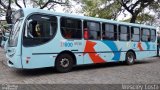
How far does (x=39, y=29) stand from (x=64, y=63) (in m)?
1.97

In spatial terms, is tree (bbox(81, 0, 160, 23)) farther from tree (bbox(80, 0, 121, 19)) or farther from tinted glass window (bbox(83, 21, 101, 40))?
tinted glass window (bbox(83, 21, 101, 40))

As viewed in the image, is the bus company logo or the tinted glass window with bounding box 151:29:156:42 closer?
the bus company logo

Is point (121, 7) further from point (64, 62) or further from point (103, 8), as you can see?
point (64, 62)

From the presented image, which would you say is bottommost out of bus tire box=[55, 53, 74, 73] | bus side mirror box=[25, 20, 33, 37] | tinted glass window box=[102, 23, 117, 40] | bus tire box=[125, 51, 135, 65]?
bus tire box=[125, 51, 135, 65]

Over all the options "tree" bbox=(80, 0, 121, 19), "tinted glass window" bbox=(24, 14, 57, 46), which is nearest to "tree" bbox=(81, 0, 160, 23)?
"tree" bbox=(80, 0, 121, 19)

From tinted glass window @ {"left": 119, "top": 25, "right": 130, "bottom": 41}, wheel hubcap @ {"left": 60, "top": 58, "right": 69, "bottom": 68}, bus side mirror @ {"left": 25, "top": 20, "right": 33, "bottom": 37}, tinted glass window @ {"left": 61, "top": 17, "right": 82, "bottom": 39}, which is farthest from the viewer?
tinted glass window @ {"left": 119, "top": 25, "right": 130, "bottom": 41}

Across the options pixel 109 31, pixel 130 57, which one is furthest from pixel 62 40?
pixel 130 57

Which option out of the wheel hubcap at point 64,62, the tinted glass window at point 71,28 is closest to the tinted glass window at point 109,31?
the tinted glass window at point 71,28

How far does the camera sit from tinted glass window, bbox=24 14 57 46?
10930mm

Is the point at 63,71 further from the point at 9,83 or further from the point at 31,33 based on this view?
Result: the point at 9,83

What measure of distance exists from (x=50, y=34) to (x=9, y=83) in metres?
2.98

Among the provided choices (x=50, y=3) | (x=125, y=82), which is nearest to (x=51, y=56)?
(x=125, y=82)

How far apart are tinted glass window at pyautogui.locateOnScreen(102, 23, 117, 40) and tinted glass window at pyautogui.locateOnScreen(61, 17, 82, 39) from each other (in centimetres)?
182

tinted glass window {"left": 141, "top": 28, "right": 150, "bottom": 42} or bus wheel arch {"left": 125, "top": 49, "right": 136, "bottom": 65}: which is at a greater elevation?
tinted glass window {"left": 141, "top": 28, "right": 150, "bottom": 42}
